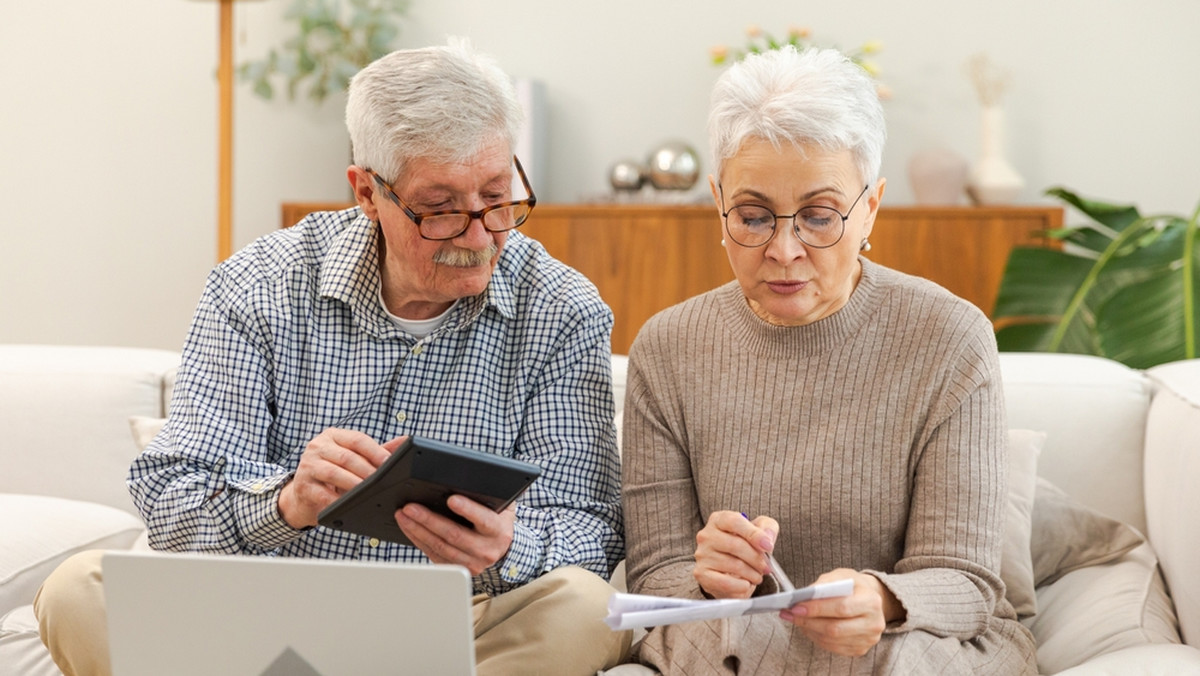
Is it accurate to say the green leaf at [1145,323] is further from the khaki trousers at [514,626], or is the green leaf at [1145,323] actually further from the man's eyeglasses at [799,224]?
the khaki trousers at [514,626]

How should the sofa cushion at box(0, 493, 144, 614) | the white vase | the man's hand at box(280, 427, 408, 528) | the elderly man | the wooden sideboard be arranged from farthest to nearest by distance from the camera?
the white vase → the wooden sideboard → the sofa cushion at box(0, 493, 144, 614) → the elderly man → the man's hand at box(280, 427, 408, 528)

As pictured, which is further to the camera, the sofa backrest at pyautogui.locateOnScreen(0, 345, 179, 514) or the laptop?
the sofa backrest at pyautogui.locateOnScreen(0, 345, 179, 514)

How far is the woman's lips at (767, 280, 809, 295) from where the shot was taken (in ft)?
4.93

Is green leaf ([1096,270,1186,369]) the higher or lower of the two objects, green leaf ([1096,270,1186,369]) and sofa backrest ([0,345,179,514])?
the higher

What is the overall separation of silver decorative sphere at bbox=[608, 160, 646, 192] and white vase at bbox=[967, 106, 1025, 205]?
38.5 inches

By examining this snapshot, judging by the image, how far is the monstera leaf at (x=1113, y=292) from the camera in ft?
8.54

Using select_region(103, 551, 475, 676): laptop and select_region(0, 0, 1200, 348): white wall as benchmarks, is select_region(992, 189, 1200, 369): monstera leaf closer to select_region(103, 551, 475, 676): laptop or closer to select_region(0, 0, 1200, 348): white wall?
select_region(0, 0, 1200, 348): white wall

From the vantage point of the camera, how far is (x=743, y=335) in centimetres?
161

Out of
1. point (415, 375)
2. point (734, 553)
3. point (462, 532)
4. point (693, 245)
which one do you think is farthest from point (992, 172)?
point (462, 532)

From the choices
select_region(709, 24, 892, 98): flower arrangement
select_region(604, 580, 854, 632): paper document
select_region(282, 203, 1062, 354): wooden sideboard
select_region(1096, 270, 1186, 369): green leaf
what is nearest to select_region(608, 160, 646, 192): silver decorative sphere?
select_region(282, 203, 1062, 354): wooden sideboard

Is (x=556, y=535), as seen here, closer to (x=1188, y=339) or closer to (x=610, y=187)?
(x=1188, y=339)

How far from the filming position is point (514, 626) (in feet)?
4.95

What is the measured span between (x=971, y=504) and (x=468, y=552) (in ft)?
1.96

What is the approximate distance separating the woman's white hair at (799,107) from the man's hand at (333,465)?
1.84 ft
